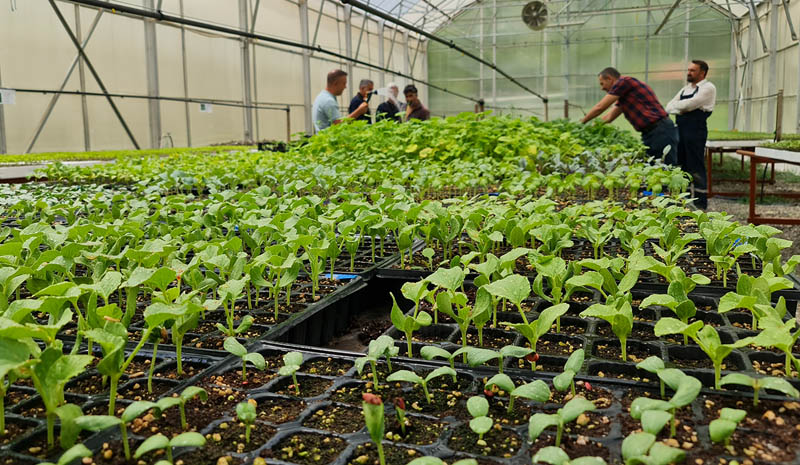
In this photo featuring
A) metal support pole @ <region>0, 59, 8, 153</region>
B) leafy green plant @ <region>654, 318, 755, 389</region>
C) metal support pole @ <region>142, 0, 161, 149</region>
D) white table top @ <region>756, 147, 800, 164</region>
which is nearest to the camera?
leafy green plant @ <region>654, 318, 755, 389</region>

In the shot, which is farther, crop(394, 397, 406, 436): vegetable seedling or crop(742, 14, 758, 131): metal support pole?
crop(742, 14, 758, 131): metal support pole

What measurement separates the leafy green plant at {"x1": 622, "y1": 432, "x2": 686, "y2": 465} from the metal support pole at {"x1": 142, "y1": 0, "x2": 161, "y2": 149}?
1152 centimetres

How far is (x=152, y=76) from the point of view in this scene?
36.8 ft

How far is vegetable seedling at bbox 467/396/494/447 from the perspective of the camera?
930 millimetres

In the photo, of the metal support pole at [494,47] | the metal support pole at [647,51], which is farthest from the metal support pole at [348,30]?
the metal support pole at [647,51]

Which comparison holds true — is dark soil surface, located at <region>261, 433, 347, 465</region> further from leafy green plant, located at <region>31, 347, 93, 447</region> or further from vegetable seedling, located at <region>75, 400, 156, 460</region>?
leafy green plant, located at <region>31, 347, 93, 447</region>

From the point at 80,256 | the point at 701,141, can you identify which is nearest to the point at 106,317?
the point at 80,256

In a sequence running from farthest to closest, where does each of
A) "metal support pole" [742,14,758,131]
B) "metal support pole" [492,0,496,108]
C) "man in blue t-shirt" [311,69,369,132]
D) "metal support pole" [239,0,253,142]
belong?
"metal support pole" [492,0,496,108] < "metal support pole" [742,14,758,131] < "metal support pole" [239,0,253,142] < "man in blue t-shirt" [311,69,369,132]

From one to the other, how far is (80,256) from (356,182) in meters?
2.34

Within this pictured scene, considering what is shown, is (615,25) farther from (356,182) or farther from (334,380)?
(334,380)

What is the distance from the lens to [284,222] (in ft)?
7.39

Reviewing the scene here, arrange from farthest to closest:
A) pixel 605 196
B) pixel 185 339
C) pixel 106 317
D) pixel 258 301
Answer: pixel 605 196
pixel 258 301
pixel 185 339
pixel 106 317

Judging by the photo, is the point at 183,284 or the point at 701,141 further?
the point at 701,141

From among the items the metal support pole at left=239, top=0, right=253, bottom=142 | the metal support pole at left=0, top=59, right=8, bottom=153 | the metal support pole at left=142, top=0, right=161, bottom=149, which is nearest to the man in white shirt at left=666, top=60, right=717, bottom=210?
the metal support pole at left=142, top=0, right=161, bottom=149
